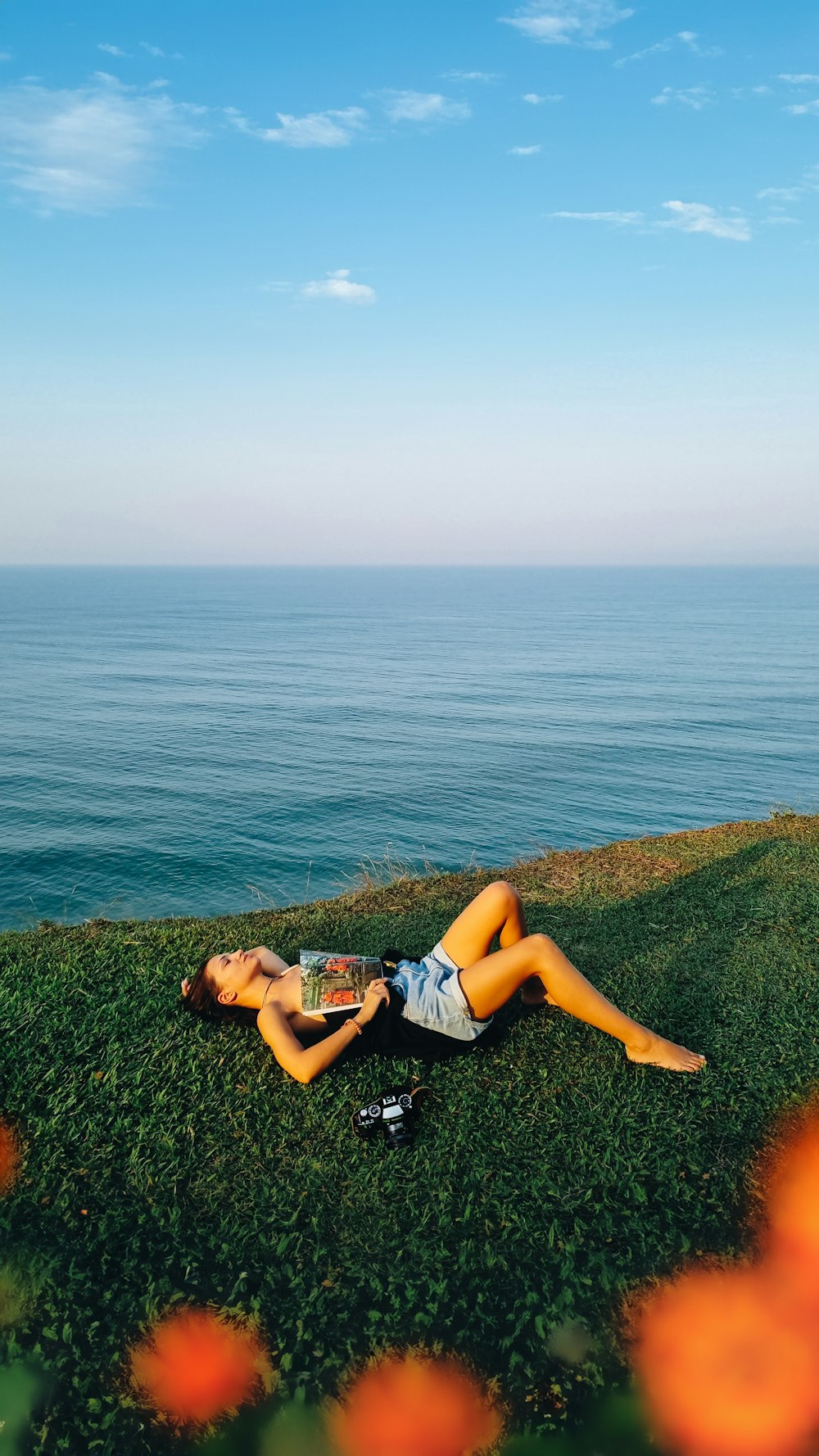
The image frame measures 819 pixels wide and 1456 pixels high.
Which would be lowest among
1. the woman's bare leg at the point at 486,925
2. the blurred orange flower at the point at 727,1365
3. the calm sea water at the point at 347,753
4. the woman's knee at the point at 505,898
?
the calm sea water at the point at 347,753

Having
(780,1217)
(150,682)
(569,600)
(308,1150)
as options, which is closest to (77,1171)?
(308,1150)

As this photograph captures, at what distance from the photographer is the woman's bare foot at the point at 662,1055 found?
576 cm

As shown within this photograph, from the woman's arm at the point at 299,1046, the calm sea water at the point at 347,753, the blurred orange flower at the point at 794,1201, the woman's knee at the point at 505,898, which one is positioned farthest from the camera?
the calm sea water at the point at 347,753

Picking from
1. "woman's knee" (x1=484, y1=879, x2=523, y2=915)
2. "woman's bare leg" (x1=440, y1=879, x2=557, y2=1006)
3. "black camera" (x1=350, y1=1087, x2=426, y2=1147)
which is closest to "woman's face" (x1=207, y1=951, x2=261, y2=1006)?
"black camera" (x1=350, y1=1087, x2=426, y2=1147)

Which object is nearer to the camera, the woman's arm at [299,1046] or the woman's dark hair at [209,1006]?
the woman's arm at [299,1046]

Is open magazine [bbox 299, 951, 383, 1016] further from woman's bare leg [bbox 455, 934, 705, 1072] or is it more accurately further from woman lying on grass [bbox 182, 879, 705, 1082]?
woman's bare leg [bbox 455, 934, 705, 1072]

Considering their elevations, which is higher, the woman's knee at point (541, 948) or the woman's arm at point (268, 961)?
the woman's knee at point (541, 948)

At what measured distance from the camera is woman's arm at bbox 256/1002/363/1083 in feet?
17.6

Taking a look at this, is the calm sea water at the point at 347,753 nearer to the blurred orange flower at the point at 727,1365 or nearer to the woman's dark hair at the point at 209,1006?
the woman's dark hair at the point at 209,1006

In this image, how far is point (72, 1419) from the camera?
3.57 m

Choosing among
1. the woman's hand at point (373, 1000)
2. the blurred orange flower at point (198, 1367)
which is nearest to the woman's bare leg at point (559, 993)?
the woman's hand at point (373, 1000)

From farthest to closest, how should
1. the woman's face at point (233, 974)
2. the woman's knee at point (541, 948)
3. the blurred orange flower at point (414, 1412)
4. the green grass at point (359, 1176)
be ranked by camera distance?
the woman's face at point (233, 974), the woman's knee at point (541, 948), the green grass at point (359, 1176), the blurred orange flower at point (414, 1412)

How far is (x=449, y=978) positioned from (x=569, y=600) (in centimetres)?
14058

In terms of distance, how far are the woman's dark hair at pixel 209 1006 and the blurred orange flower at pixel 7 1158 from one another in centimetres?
150
